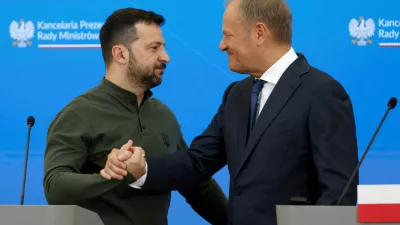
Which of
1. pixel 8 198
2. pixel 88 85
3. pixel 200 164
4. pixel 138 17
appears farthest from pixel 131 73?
pixel 8 198

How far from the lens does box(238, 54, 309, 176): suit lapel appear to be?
9.26ft

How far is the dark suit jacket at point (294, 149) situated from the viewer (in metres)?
2.71

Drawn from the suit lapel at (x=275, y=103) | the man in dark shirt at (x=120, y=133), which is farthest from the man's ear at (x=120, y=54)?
the suit lapel at (x=275, y=103)

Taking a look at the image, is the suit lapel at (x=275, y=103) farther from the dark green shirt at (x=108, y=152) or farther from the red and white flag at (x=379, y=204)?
the red and white flag at (x=379, y=204)

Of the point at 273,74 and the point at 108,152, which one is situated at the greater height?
the point at 273,74

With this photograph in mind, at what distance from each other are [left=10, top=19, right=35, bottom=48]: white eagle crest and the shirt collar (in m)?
1.80

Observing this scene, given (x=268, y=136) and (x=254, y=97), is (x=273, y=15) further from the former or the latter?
(x=268, y=136)

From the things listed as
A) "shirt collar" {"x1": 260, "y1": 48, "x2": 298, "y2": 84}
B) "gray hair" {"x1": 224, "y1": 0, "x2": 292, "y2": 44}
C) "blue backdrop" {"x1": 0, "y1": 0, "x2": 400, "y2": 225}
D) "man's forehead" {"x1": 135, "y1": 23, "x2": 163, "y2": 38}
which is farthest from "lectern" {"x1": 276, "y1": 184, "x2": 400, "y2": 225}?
"blue backdrop" {"x1": 0, "y1": 0, "x2": 400, "y2": 225}

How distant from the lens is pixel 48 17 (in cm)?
436

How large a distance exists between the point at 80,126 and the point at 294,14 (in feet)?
4.93

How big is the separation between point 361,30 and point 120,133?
154 centimetres

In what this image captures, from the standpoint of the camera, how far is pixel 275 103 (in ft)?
9.34

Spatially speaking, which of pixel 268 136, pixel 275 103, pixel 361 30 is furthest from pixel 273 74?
pixel 361 30

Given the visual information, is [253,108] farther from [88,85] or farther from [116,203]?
[88,85]
